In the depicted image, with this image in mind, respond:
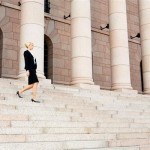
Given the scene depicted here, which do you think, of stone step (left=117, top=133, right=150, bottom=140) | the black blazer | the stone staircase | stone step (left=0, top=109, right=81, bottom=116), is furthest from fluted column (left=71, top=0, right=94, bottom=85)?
stone step (left=117, top=133, right=150, bottom=140)

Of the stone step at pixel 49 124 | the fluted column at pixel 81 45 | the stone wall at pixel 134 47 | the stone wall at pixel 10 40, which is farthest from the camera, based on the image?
the stone wall at pixel 134 47

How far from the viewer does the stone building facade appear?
24.9 meters

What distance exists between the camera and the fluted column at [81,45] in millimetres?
23000

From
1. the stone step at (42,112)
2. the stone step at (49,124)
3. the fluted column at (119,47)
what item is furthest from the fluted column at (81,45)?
the stone step at (49,124)

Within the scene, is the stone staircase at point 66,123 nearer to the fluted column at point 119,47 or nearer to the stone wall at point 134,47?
the fluted column at point 119,47

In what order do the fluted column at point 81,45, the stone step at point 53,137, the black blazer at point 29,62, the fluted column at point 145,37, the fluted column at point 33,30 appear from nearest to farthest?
1. the stone step at point 53,137
2. the black blazer at point 29,62
3. the fluted column at point 33,30
4. the fluted column at point 81,45
5. the fluted column at point 145,37

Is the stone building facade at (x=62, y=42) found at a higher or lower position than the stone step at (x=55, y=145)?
higher

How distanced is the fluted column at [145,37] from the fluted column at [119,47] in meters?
2.66

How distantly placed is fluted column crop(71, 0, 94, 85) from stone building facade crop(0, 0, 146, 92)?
2.59ft

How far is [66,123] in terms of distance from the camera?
11.7 meters

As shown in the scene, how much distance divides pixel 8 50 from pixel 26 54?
36.8 feet

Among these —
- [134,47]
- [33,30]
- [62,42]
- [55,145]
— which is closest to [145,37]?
[134,47]

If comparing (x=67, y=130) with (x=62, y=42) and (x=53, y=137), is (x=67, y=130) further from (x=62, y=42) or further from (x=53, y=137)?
(x=62, y=42)

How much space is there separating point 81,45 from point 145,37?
808 cm
